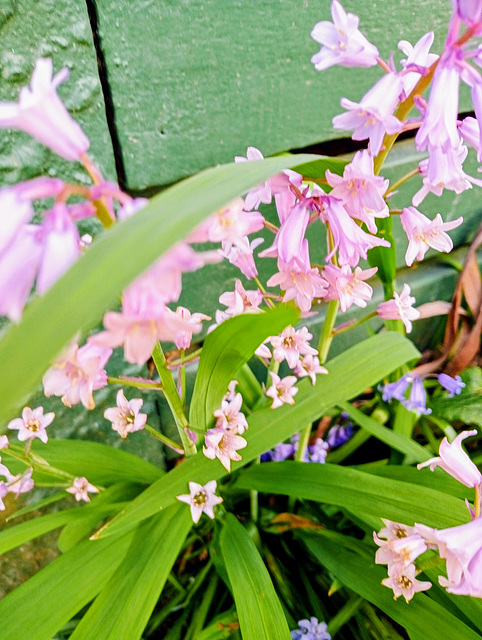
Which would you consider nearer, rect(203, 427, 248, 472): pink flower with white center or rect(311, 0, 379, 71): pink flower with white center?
rect(311, 0, 379, 71): pink flower with white center

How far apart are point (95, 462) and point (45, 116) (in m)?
0.58

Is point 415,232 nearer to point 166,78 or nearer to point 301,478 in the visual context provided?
point 301,478

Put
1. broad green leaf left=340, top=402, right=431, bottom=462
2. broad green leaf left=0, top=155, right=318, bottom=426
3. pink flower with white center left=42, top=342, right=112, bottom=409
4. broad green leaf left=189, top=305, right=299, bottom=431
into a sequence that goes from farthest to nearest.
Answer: broad green leaf left=340, top=402, right=431, bottom=462 < broad green leaf left=189, top=305, right=299, bottom=431 < pink flower with white center left=42, top=342, right=112, bottom=409 < broad green leaf left=0, top=155, right=318, bottom=426

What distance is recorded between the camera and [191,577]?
1.00 m

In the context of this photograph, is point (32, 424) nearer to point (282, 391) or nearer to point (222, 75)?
point (282, 391)

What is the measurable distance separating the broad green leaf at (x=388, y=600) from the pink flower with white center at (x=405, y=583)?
79 mm

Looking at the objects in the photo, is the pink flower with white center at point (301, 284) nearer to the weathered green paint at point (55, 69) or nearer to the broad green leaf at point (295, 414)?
the broad green leaf at point (295, 414)

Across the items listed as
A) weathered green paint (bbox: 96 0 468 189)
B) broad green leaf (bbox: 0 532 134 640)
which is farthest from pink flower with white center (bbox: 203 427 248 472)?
weathered green paint (bbox: 96 0 468 189)

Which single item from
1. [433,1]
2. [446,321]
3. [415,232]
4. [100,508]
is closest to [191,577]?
[100,508]

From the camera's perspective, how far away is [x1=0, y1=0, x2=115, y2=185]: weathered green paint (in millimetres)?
669

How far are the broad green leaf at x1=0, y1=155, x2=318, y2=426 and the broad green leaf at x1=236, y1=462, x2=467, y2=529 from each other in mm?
478

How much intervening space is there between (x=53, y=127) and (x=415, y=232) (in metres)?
0.40

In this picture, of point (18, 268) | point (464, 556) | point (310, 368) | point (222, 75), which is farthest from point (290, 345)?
point (222, 75)

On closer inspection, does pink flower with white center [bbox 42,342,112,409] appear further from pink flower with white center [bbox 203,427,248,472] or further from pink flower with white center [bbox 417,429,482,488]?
pink flower with white center [bbox 417,429,482,488]
